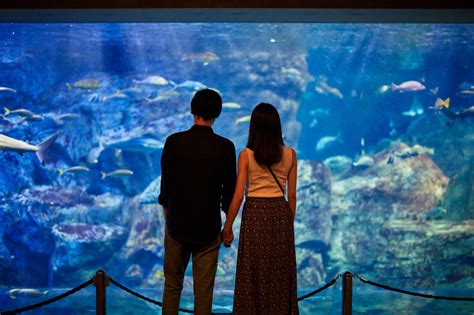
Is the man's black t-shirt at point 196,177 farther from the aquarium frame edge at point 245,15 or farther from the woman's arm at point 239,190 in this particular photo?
the aquarium frame edge at point 245,15

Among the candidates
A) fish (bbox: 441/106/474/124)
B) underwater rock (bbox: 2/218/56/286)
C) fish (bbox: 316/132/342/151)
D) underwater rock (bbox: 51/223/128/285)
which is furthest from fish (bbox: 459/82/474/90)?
underwater rock (bbox: 2/218/56/286)

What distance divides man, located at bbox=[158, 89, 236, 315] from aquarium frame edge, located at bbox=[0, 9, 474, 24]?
10.6 ft

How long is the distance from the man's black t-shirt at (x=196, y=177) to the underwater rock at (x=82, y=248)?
27.3 ft

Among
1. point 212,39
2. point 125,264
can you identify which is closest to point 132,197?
point 125,264

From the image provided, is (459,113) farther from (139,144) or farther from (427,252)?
(139,144)

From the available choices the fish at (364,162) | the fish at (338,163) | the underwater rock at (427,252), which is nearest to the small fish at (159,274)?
the fish at (338,163)

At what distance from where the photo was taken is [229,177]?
3766 mm

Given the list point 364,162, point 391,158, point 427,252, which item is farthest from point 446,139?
point 427,252

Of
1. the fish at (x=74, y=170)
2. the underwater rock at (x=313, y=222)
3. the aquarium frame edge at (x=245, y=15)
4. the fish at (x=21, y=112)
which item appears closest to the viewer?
the aquarium frame edge at (x=245, y=15)

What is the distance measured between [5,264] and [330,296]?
22.0 feet

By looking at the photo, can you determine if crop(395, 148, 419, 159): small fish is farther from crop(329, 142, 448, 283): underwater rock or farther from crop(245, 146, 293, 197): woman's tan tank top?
crop(245, 146, 293, 197): woman's tan tank top

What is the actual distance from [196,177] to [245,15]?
4.09 m

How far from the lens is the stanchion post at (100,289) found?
4.52 metres

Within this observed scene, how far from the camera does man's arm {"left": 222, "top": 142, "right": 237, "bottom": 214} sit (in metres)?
3.71
